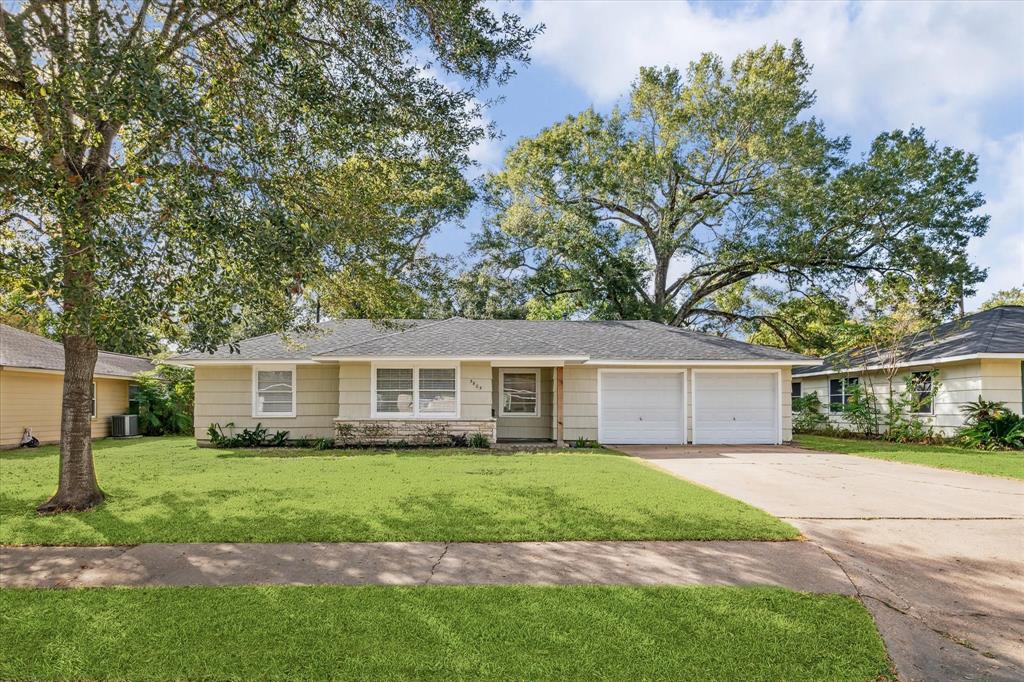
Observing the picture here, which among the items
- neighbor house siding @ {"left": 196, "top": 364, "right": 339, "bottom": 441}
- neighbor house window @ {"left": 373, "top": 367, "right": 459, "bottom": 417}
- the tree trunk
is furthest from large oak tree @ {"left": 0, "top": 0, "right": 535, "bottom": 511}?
neighbor house siding @ {"left": 196, "top": 364, "right": 339, "bottom": 441}

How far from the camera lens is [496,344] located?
14805mm

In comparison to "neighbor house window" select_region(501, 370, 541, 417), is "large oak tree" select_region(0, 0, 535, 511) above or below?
above

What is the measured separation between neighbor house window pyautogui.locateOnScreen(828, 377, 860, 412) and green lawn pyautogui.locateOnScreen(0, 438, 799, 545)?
1206 cm

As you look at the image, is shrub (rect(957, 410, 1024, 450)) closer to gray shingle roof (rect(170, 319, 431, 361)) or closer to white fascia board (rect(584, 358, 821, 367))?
white fascia board (rect(584, 358, 821, 367))

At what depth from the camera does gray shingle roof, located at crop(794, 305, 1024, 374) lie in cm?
1462

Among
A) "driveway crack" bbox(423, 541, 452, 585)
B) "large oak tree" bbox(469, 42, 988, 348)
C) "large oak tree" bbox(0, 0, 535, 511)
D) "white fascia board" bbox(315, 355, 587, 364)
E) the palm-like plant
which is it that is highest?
"large oak tree" bbox(469, 42, 988, 348)

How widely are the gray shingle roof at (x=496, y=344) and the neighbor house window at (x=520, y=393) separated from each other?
1205 mm

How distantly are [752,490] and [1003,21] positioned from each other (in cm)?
1249

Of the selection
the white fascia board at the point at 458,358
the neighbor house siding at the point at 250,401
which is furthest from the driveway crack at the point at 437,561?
the neighbor house siding at the point at 250,401

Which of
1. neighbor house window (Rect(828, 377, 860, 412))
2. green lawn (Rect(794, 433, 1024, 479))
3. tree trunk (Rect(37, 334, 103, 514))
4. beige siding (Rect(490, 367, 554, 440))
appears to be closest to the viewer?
tree trunk (Rect(37, 334, 103, 514))

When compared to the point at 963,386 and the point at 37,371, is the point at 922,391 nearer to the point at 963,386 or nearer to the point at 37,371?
the point at 963,386

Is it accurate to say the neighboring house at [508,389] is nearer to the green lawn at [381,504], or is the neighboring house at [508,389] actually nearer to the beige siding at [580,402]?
the beige siding at [580,402]

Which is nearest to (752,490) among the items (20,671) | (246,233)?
(246,233)

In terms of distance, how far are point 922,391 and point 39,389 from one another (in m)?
27.1
